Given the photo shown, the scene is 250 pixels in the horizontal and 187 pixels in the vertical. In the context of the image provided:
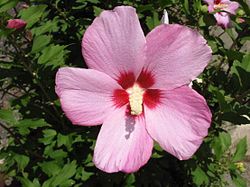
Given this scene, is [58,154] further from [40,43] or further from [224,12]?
[224,12]

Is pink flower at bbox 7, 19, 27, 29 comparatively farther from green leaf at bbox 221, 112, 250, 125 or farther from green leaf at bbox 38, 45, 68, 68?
green leaf at bbox 221, 112, 250, 125

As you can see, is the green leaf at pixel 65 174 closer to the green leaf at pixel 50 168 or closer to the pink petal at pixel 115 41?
the green leaf at pixel 50 168

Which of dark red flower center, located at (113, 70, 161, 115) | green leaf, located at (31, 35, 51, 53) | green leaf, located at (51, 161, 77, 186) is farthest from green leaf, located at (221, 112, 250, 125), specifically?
green leaf, located at (31, 35, 51, 53)

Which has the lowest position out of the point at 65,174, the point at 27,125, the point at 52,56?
the point at 65,174

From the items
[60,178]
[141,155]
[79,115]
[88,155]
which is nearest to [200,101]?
[141,155]

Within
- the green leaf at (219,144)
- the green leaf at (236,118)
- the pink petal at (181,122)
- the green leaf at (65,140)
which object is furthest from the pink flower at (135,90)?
the green leaf at (219,144)

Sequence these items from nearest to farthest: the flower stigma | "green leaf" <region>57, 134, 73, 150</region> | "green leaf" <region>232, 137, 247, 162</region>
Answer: the flower stigma, "green leaf" <region>57, 134, 73, 150</region>, "green leaf" <region>232, 137, 247, 162</region>

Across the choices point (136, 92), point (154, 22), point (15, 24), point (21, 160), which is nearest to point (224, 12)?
point (154, 22)
